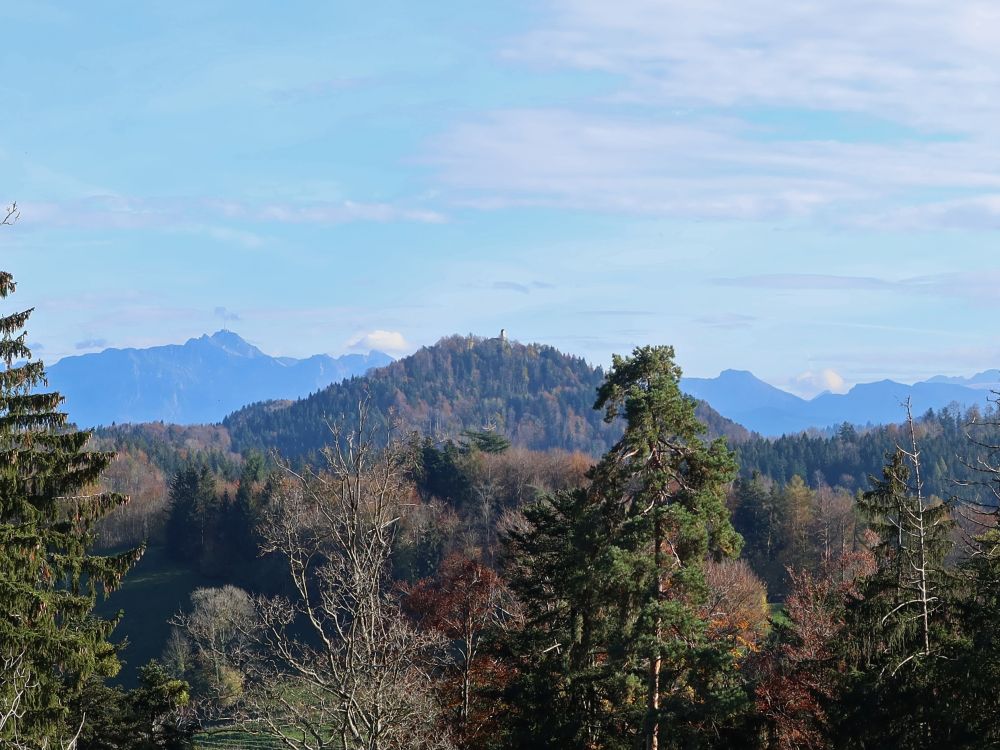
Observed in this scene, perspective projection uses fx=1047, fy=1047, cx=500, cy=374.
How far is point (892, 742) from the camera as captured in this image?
17.1m

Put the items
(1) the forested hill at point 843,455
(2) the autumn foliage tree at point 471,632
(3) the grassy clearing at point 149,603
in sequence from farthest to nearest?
(1) the forested hill at point 843,455
(3) the grassy clearing at point 149,603
(2) the autumn foliage tree at point 471,632

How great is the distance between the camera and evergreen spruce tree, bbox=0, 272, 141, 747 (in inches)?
581

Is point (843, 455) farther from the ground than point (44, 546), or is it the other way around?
point (843, 455)

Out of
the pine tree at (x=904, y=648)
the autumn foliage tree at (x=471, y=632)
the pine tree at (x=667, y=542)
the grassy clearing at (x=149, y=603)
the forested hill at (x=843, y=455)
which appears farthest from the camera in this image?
the forested hill at (x=843, y=455)

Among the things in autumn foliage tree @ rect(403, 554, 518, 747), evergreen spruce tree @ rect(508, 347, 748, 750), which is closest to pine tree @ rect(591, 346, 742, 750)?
evergreen spruce tree @ rect(508, 347, 748, 750)

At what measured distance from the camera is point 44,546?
15555mm

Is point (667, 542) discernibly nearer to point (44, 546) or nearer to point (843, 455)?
point (44, 546)

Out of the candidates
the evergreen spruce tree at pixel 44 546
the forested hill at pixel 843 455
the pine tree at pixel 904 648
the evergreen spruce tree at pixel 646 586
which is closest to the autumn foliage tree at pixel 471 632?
the evergreen spruce tree at pixel 646 586

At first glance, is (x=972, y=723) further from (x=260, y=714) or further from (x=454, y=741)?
(x=454, y=741)

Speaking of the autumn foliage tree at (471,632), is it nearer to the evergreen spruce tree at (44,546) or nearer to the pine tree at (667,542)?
the pine tree at (667,542)

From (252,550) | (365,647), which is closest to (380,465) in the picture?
(365,647)

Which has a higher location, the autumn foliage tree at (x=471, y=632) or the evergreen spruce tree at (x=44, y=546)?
the evergreen spruce tree at (x=44, y=546)

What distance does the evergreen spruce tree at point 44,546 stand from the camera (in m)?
14.8

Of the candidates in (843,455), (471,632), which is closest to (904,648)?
(471,632)
